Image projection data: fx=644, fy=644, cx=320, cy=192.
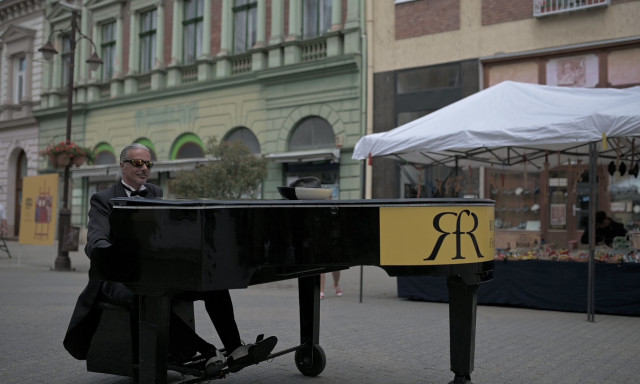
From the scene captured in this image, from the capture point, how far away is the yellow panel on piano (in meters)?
3.80

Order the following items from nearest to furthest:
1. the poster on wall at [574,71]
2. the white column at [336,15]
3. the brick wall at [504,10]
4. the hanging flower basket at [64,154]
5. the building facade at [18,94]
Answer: the poster on wall at [574,71], the brick wall at [504,10], the hanging flower basket at [64,154], the white column at [336,15], the building facade at [18,94]

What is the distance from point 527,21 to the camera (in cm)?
1531

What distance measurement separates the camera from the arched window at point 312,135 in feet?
60.5

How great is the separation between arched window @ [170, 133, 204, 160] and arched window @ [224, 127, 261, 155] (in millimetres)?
1412

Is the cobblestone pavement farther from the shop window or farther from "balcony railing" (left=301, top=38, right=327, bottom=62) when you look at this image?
"balcony railing" (left=301, top=38, right=327, bottom=62)

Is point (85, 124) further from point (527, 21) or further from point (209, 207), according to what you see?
point (209, 207)

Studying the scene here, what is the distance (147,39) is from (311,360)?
70.0 feet

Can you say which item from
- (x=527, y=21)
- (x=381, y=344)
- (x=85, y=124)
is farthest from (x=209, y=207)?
(x=85, y=124)

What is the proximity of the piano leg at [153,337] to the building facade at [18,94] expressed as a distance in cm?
2691

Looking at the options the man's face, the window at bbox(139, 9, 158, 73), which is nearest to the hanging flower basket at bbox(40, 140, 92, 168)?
the window at bbox(139, 9, 158, 73)

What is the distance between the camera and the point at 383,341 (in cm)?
675

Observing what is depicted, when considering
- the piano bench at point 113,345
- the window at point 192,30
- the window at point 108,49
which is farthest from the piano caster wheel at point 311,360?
the window at point 108,49

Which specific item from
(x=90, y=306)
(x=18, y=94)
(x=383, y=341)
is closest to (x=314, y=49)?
(x=383, y=341)

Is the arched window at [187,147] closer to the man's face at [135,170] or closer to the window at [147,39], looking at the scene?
the window at [147,39]
